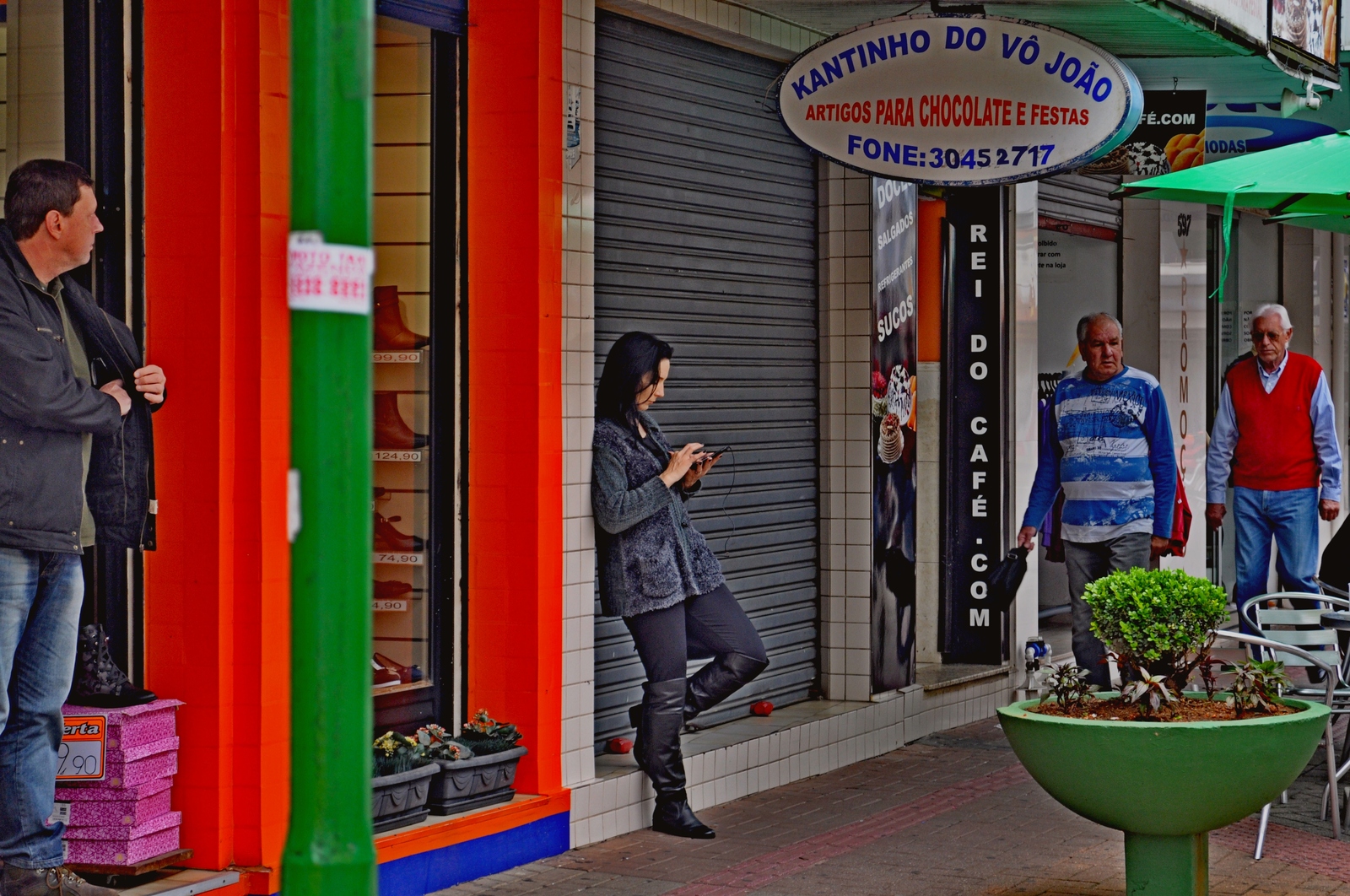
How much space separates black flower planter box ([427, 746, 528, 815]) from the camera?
21.8 feet

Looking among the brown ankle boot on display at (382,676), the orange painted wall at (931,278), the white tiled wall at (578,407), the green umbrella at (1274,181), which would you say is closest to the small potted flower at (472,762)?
the brown ankle boot on display at (382,676)

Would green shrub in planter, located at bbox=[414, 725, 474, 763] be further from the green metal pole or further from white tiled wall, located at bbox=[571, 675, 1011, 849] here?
the green metal pole

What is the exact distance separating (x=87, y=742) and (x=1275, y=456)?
24.4ft

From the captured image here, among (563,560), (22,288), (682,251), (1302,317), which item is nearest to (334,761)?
(22,288)

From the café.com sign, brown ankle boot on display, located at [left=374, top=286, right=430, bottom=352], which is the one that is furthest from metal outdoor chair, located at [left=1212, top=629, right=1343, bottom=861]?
brown ankle boot on display, located at [left=374, top=286, right=430, bottom=352]

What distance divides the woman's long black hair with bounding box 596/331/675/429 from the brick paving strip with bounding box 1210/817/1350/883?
2979 mm

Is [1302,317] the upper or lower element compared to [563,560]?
upper

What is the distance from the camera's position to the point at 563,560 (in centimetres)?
721

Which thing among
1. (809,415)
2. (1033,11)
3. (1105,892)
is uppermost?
(1033,11)

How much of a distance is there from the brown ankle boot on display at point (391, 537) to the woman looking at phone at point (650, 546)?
79cm

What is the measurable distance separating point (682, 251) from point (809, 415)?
149cm

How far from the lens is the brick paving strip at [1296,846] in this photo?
6879mm

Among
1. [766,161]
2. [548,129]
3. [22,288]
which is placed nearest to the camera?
[22,288]

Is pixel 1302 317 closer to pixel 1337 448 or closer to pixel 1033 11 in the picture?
pixel 1337 448
